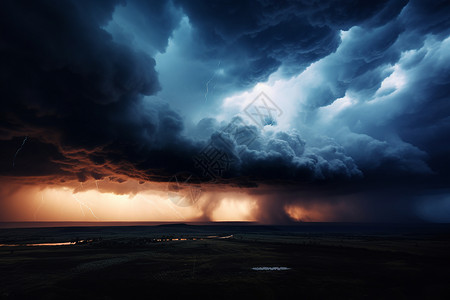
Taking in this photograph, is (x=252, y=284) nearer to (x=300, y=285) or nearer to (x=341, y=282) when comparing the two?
(x=300, y=285)

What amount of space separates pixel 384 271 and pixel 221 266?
33.3 metres

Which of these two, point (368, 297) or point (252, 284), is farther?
point (252, 284)

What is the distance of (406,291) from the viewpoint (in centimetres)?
3612

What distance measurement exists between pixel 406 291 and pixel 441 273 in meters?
21.7

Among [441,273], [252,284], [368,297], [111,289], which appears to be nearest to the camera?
[368,297]

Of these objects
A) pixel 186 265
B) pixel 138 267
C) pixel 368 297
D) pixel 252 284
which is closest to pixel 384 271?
pixel 368 297

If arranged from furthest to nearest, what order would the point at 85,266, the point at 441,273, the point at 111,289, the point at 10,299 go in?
the point at 85,266 < the point at 441,273 < the point at 111,289 < the point at 10,299

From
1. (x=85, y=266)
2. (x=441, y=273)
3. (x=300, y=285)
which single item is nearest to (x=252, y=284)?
(x=300, y=285)

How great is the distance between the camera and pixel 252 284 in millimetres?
37875

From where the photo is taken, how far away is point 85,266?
2076 inches

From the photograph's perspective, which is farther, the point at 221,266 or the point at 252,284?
the point at 221,266

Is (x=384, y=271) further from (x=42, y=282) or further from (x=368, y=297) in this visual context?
(x=42, y=282)

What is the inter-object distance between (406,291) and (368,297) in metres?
8.08

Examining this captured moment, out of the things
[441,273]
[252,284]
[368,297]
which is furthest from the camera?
[441,273]
